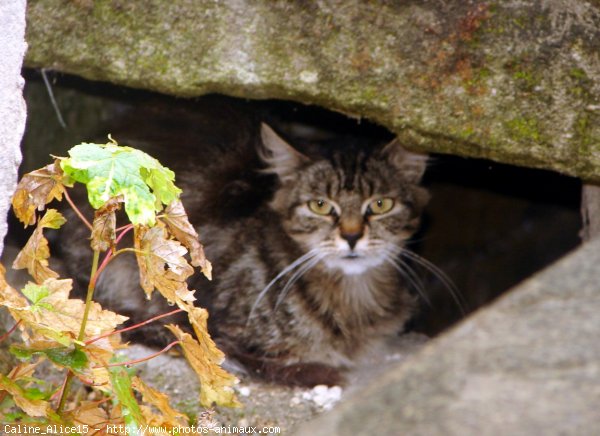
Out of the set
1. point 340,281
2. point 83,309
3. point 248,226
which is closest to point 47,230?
point 248,226

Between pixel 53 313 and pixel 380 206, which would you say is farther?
pixel 380 206

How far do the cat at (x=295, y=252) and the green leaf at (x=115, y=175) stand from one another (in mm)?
1467

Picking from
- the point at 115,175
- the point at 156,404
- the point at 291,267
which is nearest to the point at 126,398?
the point at 156,404

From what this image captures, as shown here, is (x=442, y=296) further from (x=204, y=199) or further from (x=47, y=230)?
(x=47, y=230)

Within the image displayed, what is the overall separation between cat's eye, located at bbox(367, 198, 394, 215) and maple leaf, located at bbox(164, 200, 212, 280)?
1418mm

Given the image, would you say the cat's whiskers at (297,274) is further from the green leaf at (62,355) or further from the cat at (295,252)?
the green leaf at (62,355)

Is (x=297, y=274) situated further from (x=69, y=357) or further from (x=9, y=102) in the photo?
(x=9, y=102)

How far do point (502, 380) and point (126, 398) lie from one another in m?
1.19

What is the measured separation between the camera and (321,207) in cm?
365

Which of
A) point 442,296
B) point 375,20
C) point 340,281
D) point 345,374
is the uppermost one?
point 375,20

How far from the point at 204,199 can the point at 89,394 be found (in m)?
1.04

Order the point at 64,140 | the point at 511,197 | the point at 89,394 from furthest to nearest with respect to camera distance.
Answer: the point at 511,197 < the point at 64,140 < the point at 89,394

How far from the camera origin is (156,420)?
7.62ft

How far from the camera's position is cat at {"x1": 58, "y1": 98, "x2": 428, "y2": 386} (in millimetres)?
3619
